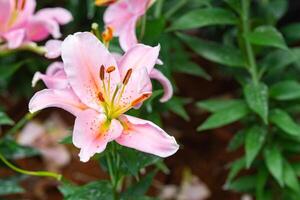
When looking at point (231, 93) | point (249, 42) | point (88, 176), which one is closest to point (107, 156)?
point (249, 42)

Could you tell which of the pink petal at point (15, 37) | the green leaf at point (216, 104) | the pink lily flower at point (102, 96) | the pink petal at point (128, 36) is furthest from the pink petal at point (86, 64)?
the green leaf at point (216, 104)

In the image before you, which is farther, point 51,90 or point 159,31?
point 159,31

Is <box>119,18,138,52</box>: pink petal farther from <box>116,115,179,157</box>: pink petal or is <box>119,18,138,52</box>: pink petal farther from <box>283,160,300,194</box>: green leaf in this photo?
<box>283,160,300,194</box>: green leaf

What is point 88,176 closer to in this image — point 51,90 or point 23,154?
point 23,154

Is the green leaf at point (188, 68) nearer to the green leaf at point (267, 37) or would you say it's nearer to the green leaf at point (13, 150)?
the green leaf at point (267, 37)

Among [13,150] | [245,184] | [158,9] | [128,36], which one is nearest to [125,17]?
[128,36]

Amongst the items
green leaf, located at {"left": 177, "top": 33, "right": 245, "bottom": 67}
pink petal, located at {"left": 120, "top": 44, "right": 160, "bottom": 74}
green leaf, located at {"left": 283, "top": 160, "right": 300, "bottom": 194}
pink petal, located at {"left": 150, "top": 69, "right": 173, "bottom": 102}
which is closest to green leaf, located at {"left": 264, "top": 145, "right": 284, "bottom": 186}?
green leaf, located at {"left": 283, "top": 160, "right": 300, "bottom": 194}
